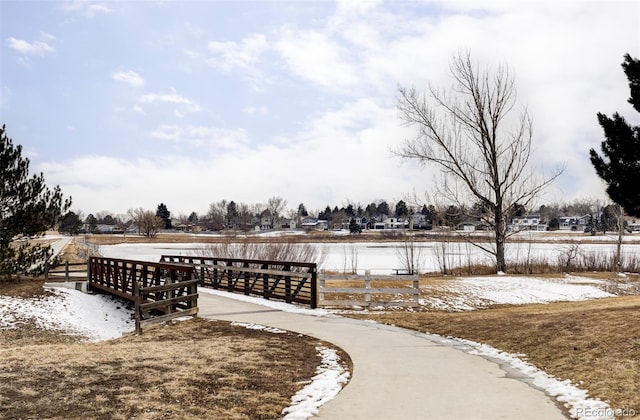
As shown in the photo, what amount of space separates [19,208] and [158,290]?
1222 centimetres

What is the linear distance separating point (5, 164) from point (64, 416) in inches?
748

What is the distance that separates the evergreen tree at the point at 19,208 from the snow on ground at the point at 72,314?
208 cm

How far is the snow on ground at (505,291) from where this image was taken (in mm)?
19844

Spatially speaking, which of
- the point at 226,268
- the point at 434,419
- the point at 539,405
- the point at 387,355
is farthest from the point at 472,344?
the point at 226,268

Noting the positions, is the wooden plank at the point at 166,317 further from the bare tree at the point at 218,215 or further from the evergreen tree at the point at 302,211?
the evergreen tree at the point at 302,211

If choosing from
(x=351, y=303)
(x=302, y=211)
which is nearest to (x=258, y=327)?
(x=351, y=303)

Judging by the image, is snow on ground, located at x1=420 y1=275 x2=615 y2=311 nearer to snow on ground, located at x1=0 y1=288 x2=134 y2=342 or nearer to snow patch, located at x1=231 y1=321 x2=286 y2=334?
snow patch, located at x1=231 y1=321 x2=286 y2=334

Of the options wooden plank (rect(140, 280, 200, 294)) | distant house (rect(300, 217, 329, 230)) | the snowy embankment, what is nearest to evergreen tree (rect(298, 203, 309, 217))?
distant house (rect(300, 217, 329, 230))

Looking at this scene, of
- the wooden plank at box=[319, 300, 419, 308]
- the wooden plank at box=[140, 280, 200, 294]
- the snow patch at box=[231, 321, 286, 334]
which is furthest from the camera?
the wooden plank at box=[319, 300, 419, 308]

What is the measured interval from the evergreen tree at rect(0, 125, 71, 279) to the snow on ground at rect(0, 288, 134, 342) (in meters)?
2.08

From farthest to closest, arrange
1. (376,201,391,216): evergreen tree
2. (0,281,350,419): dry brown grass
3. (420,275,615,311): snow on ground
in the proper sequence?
(376,201,391,216): evergreen tree < (420,275,615,311): snow on ground < (0,281,350,419): dry brown grass

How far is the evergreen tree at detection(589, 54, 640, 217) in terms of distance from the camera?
41.7 ft

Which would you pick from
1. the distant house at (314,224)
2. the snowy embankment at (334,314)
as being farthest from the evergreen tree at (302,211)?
the snowy embankment at (334,314)

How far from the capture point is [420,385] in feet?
23.7
